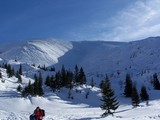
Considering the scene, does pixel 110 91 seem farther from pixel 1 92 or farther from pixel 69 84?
pixel 69 84

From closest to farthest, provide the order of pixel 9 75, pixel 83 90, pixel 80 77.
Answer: pixel 83 90 → pixel 80 77 → pixel 9 75

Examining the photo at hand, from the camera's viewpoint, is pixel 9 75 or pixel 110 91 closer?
pixel 110 91

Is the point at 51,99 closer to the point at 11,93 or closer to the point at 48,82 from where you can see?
the point at 11,93

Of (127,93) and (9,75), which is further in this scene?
(9,75)

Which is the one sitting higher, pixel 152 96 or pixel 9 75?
pixel 9 75

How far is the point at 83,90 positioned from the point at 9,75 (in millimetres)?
42492

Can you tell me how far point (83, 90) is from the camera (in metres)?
140

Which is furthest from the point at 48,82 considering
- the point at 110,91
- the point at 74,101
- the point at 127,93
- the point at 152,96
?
the point at 110,91

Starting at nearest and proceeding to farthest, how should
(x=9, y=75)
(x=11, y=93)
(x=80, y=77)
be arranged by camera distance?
1. (x=11, y=93)
2. (x=80, y=77)
3. (x=9, y=75)

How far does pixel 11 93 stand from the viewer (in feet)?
386

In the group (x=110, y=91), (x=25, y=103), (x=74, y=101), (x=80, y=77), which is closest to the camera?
(x=110, y=91)

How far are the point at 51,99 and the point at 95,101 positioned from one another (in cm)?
1804

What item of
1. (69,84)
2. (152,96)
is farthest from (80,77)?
(152,96)

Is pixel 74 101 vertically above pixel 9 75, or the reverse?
pixel 9 75
